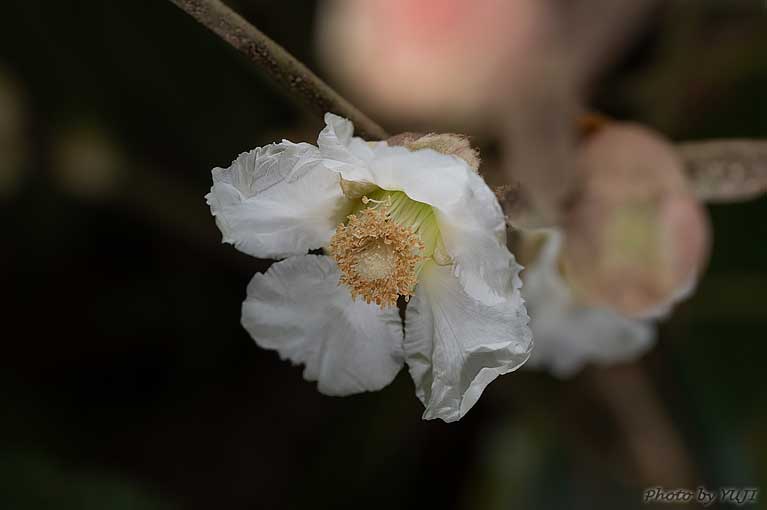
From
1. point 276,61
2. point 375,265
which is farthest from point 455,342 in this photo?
point 276,61

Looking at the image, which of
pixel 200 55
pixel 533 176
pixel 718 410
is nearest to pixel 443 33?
pixel 533 176

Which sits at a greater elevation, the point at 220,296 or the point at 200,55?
the point at 200,55

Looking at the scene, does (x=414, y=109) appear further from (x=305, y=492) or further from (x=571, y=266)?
(x=305, y=492)

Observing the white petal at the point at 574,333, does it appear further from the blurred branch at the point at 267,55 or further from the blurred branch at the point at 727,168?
the blurred branch at the point at 267,55

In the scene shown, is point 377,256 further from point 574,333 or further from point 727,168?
point 574,333

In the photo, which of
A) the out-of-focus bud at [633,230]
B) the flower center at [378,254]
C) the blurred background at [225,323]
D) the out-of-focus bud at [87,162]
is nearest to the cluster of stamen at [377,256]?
the flower center at [378,254]
